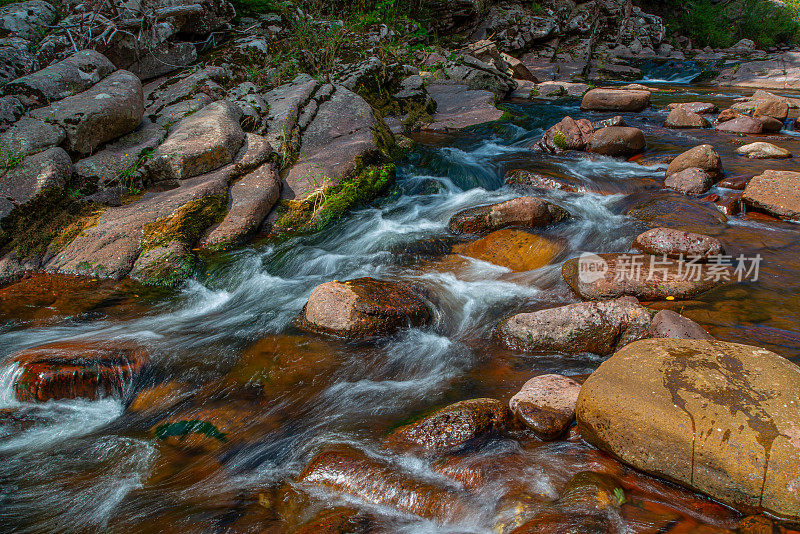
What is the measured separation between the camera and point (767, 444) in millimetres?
2559

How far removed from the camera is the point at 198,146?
24.3ft

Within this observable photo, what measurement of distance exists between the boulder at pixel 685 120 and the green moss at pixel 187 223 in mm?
10893

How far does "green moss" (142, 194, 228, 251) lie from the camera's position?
6.35 m

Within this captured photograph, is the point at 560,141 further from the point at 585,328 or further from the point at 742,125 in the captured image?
the point at 585,328

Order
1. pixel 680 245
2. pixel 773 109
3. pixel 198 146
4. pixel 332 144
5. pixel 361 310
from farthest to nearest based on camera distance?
pixel 773 109
pixel 332 144
pixel 198 146
pixel 680 245
pixel 361 310

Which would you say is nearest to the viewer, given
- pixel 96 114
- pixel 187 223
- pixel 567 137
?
pixel 187 223

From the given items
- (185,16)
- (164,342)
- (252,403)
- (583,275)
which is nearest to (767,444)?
(583,275)

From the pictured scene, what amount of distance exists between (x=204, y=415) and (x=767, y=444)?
4.12m

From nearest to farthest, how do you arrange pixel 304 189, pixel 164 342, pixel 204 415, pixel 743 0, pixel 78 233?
pixel 204 415 < pixel 164 342 < pixel 78 233 < pixel 304 189 < pixel 743 0

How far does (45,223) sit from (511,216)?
6673mm

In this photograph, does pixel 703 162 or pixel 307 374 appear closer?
pixel 307 374

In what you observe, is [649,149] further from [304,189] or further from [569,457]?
[569,457]

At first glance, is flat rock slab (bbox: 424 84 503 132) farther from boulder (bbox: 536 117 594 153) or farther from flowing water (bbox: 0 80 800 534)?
flowing water (bbox: 0 80 800 534)

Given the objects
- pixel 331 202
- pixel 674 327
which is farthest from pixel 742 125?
pixel 331 202
